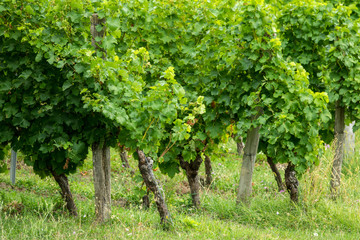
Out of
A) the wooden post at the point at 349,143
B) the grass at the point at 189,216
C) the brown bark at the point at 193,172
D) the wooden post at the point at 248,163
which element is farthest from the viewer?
the wooden post at the point at 349,143

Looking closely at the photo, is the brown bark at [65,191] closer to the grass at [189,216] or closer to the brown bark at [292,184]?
the grass at [189,216]

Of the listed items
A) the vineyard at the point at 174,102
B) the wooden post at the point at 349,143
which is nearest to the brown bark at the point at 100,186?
the vineyard at the point at 174,102

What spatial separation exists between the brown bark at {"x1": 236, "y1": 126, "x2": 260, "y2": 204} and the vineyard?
14 mm

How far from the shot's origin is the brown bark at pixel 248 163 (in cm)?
645

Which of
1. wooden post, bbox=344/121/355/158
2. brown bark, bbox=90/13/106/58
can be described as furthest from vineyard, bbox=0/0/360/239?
wooden post, bbox=344/121/355/158

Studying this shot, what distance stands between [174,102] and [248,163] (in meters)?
2.24

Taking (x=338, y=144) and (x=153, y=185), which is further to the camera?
(x=338, y=144)

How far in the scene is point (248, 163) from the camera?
6492 mm

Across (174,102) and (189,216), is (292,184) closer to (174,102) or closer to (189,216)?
(189,216)

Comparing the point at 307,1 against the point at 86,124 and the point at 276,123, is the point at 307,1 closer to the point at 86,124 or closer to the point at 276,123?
the point at 276,123

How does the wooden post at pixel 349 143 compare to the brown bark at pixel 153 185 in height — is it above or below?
above

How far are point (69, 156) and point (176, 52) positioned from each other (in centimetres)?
211

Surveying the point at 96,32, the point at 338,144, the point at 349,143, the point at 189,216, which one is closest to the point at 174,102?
the point at 96,32

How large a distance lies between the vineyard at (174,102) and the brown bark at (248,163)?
14 mm
